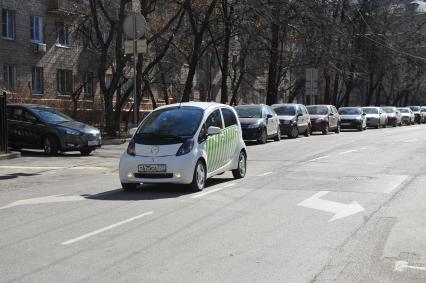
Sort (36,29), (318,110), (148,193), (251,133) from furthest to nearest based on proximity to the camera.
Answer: (36,29) < (318,110) < (251,133) < (148,193)

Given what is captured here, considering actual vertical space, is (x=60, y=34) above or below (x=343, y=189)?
above

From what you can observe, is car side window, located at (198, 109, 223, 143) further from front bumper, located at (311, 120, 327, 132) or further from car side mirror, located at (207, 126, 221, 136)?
front bumper, located at (311, 120, 327, 132)

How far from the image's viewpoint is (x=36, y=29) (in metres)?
37.9

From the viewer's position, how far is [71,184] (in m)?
13.2

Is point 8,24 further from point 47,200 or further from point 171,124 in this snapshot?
point 47,200

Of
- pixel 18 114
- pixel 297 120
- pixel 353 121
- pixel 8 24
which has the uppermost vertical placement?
pixel 8 24

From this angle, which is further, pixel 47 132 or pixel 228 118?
pixel 47 132

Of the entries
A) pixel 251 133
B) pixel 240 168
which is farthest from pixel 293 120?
pixel 240 168

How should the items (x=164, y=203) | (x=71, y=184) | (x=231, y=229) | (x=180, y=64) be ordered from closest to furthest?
(x=231, y=229), (x=164, y=203), (x=71, y=184), (x=180, y=64)

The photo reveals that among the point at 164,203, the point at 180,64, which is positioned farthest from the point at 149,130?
the point at 180,64

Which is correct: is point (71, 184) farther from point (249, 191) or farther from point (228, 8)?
point (228, 8)

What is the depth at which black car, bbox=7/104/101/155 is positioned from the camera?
63.5 ft

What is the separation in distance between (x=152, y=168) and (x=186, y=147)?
2.33 ft

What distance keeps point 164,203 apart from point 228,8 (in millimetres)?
28665
